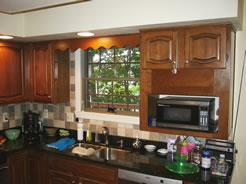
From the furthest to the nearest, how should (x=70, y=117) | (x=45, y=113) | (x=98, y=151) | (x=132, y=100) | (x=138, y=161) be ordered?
(x=45, y=113)
(x=70, y=117)
(x=132, y=100)
(x=98, y=151)
(x=138, y=161)

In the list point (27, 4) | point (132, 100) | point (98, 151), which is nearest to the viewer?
point (27, 4)

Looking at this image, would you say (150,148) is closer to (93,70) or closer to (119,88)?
(119,88)

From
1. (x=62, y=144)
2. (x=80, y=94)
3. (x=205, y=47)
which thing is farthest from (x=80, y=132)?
(x=205, y=47)

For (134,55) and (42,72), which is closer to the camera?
(134,55)

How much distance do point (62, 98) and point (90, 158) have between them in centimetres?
110

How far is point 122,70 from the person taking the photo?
127 inches

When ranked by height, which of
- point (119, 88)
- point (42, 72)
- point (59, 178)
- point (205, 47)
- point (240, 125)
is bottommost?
point (59, 178)

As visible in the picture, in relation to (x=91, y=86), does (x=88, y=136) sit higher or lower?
lower

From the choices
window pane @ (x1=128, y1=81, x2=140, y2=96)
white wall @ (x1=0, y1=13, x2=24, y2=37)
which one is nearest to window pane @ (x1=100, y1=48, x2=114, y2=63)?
window pane @ (x1=128, y1=81, x2=140, y2=96)

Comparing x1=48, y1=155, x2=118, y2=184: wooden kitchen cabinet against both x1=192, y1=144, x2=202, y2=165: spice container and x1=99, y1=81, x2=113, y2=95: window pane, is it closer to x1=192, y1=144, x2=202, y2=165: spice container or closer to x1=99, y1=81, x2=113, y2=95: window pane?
x1=192, y1=144, x2=202, y2=165: spice container

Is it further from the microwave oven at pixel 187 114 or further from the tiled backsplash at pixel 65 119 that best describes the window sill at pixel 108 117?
the microwave oven at pixel 187 114

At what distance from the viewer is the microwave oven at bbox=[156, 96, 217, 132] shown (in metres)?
2.31

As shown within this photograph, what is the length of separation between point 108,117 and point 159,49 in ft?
4.14

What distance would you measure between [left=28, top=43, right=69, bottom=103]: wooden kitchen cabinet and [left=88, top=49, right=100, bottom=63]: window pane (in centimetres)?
33
